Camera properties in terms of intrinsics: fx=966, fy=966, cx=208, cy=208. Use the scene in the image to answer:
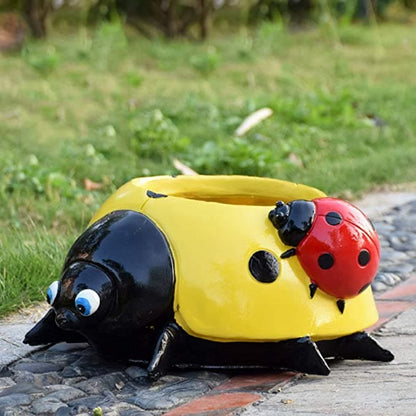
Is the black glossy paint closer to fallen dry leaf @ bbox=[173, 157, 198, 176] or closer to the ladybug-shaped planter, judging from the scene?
the ladybug-shaped planter

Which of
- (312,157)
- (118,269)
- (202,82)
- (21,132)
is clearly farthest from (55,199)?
(202,82)

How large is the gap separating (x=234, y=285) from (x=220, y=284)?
0.05 m

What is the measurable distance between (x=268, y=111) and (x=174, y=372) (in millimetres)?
5605

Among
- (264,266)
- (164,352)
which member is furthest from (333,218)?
(164,352)

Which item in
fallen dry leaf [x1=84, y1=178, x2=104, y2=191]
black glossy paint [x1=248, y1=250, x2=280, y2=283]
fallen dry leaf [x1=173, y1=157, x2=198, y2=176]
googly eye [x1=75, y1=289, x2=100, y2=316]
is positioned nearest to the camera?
googly eye [x1=75, y1=289, x2=100, y2=316]

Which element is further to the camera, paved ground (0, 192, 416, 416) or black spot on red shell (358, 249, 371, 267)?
black spot on red shell (358, 249, 371, 267)

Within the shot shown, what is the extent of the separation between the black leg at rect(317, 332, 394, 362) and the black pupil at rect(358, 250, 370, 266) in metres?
0.27

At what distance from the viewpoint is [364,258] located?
336 centimetres

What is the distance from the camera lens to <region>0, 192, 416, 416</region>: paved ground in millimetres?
3010

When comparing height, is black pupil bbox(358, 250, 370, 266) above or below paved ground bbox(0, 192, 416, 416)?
above

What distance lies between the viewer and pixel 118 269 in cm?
321

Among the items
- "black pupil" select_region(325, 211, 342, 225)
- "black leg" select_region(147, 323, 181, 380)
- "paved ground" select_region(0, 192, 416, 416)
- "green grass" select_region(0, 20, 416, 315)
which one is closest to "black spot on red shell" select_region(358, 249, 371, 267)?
"black pupil" select_region(325, 211, 342, 225)

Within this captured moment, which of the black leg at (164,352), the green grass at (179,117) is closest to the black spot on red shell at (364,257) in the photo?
the black leg at (164,352)

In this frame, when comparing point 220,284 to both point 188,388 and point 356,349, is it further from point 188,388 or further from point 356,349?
point 356,349
